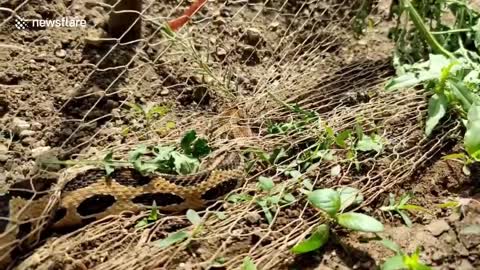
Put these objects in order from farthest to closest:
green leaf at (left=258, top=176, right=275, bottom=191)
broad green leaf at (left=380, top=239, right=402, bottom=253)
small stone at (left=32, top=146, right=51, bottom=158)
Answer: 1. small stone at (left=32, top=146, right=51, bottom=158)
2. green leaf at (left=258, top=176, right=275, bottom=191)
3. broad green leaf at (left=380, top=239, right=402, bottom=253)

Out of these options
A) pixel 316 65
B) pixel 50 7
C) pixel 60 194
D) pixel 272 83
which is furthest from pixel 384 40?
pixel 60 194

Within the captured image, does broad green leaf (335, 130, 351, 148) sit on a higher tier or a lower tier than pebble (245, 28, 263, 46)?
lower

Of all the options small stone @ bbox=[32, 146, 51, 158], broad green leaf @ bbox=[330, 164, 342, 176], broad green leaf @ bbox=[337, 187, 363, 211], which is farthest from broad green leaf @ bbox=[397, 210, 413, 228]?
small stone @ bbox=[32, 146, 51, 158]

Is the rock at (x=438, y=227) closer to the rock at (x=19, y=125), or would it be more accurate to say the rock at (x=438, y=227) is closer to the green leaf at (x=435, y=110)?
the green leaf at (x=435, y=110)

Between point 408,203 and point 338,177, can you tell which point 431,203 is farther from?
point 338,177

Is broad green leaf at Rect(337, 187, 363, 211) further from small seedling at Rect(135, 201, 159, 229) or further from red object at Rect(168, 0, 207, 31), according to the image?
red object at Rect(168, 0, 207, 31)

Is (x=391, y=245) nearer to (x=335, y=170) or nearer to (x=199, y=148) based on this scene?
(x=335, y=170)
